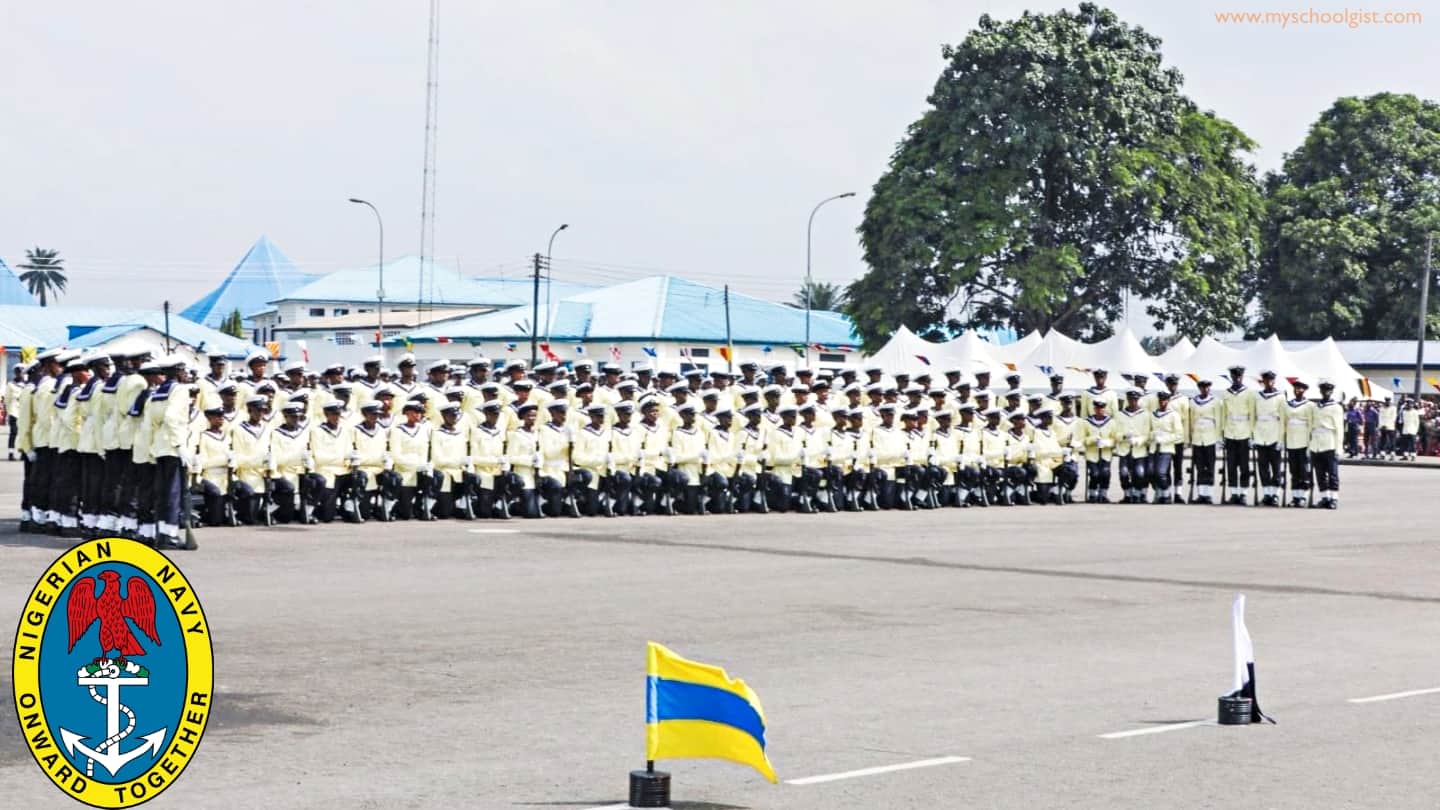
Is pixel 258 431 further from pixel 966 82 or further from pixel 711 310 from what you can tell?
pixel 711 310

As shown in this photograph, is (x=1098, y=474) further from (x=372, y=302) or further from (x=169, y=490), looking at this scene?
(x=372, y=302)

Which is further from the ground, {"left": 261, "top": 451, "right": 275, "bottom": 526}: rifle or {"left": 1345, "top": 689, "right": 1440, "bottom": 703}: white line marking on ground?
{"left": 261, "top": 451, "right": 275, "bottom": 526}: rifle

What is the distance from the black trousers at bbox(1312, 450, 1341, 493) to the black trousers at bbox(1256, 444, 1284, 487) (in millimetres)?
780

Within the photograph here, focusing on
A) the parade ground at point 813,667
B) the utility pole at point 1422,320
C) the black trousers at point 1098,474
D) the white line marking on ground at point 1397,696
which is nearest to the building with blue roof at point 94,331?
the utility pole at point 1422,320

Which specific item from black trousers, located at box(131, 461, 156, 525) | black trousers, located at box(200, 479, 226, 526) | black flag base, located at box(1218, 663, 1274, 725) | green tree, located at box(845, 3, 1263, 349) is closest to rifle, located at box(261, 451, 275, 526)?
black trousers, located at box(200, 479, 226, 526)

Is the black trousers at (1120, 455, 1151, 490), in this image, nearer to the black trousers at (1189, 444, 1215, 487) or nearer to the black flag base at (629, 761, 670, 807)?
the black trousers at (1189, 444, 1215, 487)

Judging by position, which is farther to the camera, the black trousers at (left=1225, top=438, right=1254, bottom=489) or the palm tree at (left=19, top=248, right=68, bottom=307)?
the palm tree at (left=19, top=248, right=68, bottom=307)

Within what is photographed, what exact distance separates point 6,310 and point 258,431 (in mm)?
73499

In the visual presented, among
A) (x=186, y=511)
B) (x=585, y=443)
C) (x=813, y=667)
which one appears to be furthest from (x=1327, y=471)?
(x=813, y=667)

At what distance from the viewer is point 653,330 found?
76562mm

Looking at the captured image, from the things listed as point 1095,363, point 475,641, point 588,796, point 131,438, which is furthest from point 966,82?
point 588,796

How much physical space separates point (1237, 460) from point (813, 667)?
1975 centimetres

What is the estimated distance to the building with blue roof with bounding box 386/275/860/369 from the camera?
252 feet

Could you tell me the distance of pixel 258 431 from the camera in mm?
20656
